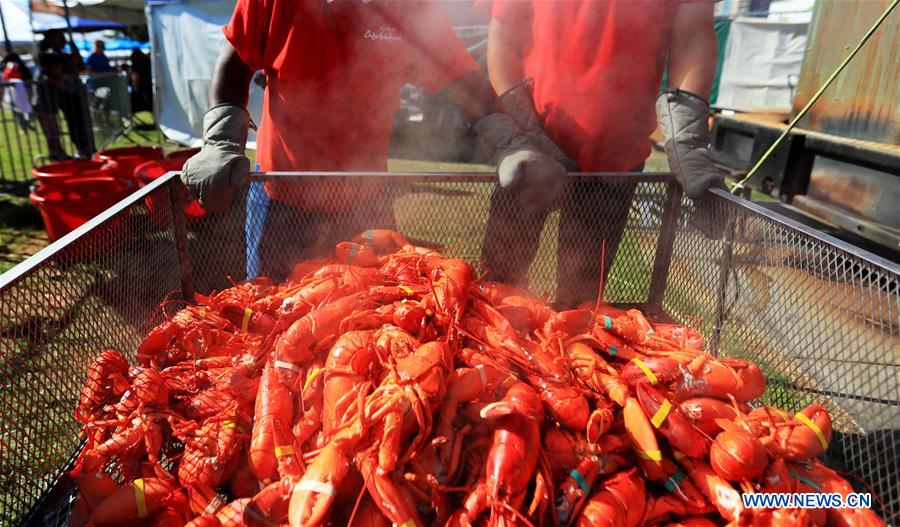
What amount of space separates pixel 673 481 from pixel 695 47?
2173 millimetres

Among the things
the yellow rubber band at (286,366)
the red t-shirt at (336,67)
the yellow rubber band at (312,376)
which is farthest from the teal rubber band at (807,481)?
the red t-shirt at (336,67)

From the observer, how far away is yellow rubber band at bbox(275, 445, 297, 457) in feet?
5.41

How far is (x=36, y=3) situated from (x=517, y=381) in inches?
689

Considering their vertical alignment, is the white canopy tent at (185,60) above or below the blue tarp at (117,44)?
below

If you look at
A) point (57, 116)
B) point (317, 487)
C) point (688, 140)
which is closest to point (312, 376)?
point (317, 487)

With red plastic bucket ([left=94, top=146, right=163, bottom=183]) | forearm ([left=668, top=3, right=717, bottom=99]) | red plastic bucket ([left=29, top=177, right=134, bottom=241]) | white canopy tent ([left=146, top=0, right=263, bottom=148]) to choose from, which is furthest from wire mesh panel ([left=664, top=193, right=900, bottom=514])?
white canopy tent ([left=146, top=0, right=263, bottom=148])

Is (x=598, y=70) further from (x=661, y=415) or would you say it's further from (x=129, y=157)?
(x=129, y=157)

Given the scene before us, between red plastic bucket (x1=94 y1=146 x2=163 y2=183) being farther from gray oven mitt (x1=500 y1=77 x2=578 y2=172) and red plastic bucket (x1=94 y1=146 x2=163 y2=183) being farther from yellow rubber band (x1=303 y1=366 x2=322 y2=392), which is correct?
yellow rubber band (x1=303 y1=366 x2=322 y2=392)

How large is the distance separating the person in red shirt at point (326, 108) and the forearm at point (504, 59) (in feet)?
0.40

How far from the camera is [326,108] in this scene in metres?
2.80

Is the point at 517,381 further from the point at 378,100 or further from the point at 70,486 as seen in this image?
the point at 378,100

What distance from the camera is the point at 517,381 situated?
1.87m

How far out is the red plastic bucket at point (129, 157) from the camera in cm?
574

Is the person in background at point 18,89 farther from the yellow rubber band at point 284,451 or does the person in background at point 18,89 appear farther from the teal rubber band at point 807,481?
the teal rubber band at point 807,481
